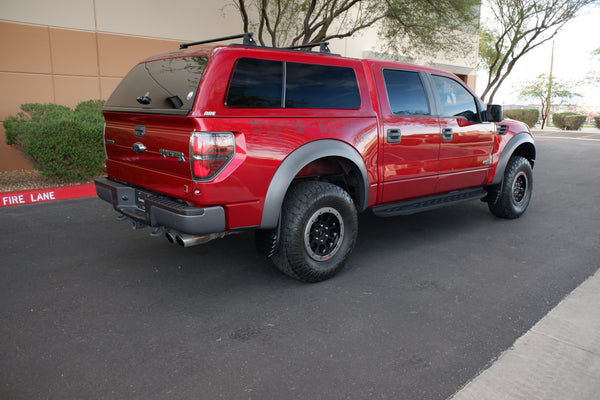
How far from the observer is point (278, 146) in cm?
361

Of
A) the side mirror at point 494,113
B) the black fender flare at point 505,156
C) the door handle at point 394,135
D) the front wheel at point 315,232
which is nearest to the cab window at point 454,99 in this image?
→ the side mirror at point 494,113

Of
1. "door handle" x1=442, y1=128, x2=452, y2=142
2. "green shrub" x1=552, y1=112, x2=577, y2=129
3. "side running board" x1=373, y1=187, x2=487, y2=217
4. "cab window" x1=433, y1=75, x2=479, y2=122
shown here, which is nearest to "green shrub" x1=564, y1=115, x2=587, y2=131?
"green shrub" x1=552, y1=112, x2=577, y2=129

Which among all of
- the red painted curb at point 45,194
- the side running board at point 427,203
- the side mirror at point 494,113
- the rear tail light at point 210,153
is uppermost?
the side mirror at point 494,113

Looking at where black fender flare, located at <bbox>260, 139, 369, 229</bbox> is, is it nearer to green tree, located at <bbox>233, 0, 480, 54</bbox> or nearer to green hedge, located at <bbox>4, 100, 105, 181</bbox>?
green hedge, located at <bbox>4, 100, 105, 181</bbox>

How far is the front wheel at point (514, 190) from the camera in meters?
6.03

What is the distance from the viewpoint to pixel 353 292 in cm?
389

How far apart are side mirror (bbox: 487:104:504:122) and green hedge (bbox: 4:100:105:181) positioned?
20.5ft

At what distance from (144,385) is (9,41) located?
9228 millimetres

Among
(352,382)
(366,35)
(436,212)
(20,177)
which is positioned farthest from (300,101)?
(366,35)

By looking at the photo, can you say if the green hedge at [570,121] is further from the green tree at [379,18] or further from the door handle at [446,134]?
the door handle at [446,134]

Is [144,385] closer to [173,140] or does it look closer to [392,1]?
[173,140]

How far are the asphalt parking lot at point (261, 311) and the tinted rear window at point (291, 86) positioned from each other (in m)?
1.59

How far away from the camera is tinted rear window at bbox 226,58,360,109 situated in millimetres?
3502

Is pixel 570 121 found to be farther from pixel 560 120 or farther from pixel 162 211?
pixel 162 211
